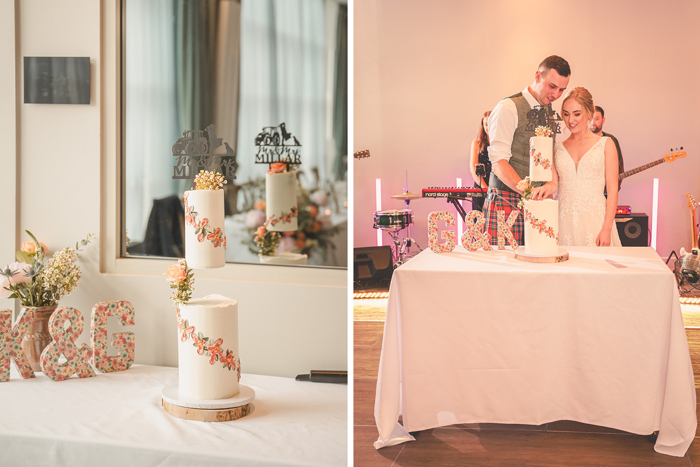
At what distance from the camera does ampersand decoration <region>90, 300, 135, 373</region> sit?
2.17 metres

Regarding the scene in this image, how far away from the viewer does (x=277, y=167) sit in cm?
215

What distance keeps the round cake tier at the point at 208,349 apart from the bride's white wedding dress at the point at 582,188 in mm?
1883

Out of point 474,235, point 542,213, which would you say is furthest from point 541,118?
point 542,213

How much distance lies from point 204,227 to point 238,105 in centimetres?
60

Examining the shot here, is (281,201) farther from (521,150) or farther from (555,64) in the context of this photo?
(555,64)

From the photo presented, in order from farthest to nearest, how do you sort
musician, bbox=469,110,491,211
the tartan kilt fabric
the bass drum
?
musician, bbox=469,110,491,211, the bass drum, the tartan kilt fabric

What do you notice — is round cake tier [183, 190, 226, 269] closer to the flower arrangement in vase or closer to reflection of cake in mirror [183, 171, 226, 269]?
reflection of cake in mirror [183, 171, 226, 269]

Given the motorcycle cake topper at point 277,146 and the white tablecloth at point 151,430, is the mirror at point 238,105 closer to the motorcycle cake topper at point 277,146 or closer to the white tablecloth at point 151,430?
the motorcycle cake topper at point 277,146

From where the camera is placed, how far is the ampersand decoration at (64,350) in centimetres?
205

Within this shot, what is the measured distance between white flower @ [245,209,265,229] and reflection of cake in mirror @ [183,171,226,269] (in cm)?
37

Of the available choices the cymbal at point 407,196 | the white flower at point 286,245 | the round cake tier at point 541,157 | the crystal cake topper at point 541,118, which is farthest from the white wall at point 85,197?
the cymbal at point 407,196

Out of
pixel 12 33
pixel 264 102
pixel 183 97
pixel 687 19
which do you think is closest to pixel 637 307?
pixel 264 102

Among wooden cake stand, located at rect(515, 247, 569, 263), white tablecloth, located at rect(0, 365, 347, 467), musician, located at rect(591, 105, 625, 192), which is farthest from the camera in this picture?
musician, located at rect(591, 105, 625, 192)

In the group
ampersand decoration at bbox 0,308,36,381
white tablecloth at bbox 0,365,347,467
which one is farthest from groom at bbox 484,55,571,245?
ampersand decoration at bbox 0,308,36,381
